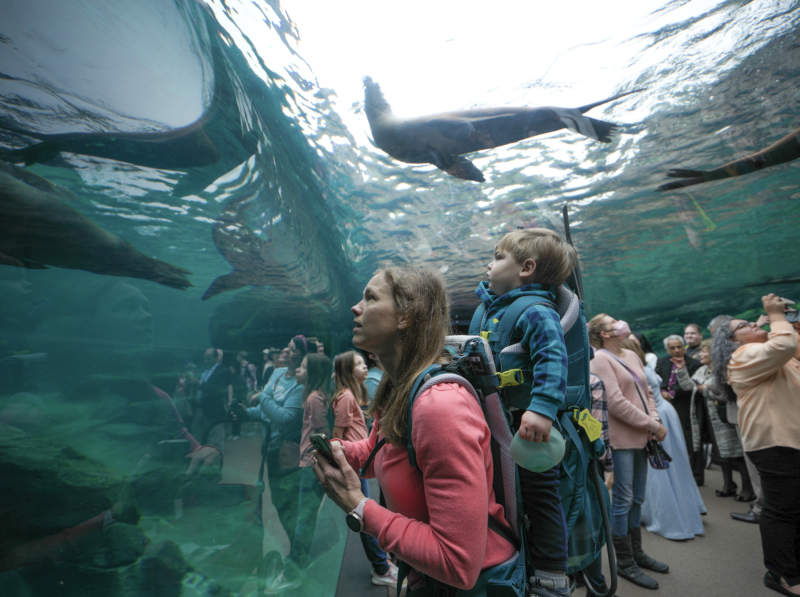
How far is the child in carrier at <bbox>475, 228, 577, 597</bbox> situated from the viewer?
1374mm

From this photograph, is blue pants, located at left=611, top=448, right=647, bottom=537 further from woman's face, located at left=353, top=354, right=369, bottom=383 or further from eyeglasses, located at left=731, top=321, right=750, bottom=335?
woman's face, located at left=353, top=354, right=369, bottom=383

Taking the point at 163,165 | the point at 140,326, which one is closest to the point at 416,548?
the point at 140,326

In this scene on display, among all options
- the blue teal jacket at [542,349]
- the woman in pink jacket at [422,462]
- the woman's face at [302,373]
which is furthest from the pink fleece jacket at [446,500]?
the woman's face at [302,373]

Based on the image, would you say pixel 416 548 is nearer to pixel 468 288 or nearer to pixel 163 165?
pixel 163 165

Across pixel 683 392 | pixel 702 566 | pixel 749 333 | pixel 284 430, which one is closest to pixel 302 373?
pixel 284 430

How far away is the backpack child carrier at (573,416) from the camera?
1.55 m

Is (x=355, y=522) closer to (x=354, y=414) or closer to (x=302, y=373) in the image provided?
(x=302, y=373)

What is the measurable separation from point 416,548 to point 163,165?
1761 millimetres

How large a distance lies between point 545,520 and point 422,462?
2.63ft

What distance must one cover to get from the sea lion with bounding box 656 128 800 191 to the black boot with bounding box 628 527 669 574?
36.4ft

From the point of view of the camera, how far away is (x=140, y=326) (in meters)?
1.48

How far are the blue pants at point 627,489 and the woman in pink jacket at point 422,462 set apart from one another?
268 centimetres

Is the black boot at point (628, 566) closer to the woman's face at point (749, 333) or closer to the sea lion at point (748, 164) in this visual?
the woman's face at point (749, 333)

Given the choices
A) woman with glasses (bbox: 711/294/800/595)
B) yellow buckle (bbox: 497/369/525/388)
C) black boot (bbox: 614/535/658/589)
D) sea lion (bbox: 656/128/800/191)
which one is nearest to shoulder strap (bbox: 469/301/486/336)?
yellow buckle (bbox: 497/369/525/388)
